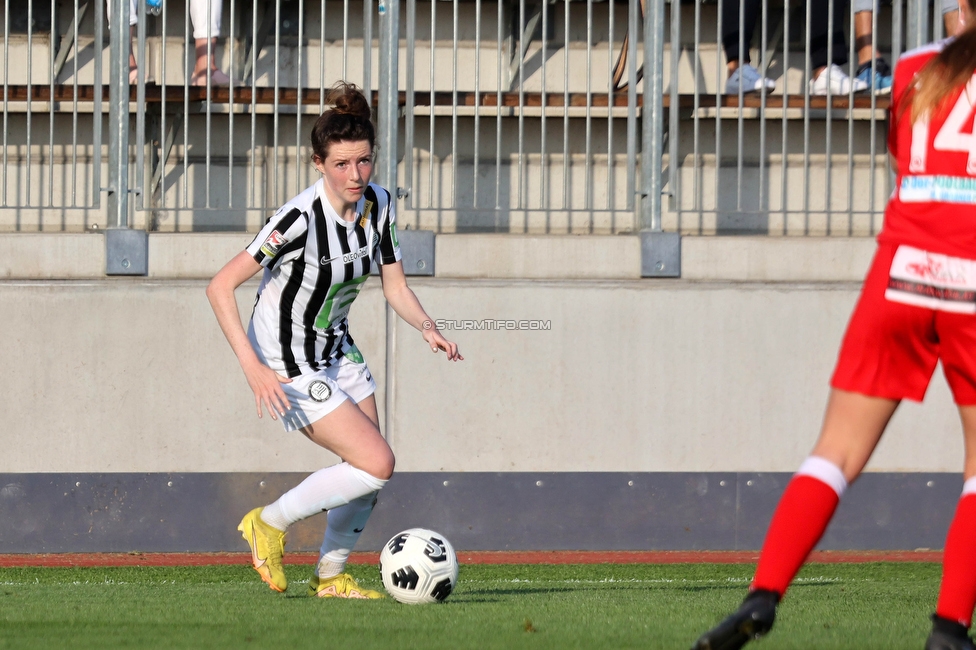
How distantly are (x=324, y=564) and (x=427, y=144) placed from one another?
5603mm

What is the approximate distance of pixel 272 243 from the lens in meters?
5.07

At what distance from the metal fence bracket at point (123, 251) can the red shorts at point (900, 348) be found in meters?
6.70

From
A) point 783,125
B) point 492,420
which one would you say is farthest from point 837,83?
point 492,420

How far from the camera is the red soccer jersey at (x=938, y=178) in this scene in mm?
3184

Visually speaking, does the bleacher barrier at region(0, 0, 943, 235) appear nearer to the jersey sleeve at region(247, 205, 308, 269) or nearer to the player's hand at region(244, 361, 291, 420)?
the jersey sleeve at region(247, 205, 308, 269)

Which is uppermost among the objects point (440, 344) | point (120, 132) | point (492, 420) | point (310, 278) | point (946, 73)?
point (120, 132)

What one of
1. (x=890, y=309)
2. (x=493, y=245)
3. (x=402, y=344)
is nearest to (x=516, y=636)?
A: (x=890, y=309)

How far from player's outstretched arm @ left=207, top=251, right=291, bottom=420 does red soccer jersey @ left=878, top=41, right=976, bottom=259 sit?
7.82ft

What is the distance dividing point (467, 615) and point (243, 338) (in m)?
1.33

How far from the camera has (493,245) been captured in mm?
9273

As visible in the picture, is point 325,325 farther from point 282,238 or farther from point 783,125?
point 783,125

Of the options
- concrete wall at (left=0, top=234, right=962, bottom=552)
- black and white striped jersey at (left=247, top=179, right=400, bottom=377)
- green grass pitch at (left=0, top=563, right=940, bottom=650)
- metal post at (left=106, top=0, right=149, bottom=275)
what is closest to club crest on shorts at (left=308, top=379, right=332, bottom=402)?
→ black and white striped jersey at (left=247, top=179, right=400, bottom=377)

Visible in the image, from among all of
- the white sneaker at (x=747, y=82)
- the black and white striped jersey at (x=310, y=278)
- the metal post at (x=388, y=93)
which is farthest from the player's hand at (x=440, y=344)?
the white sneaker at (x=747, y=82)

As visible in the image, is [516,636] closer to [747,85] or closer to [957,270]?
[957,270]
